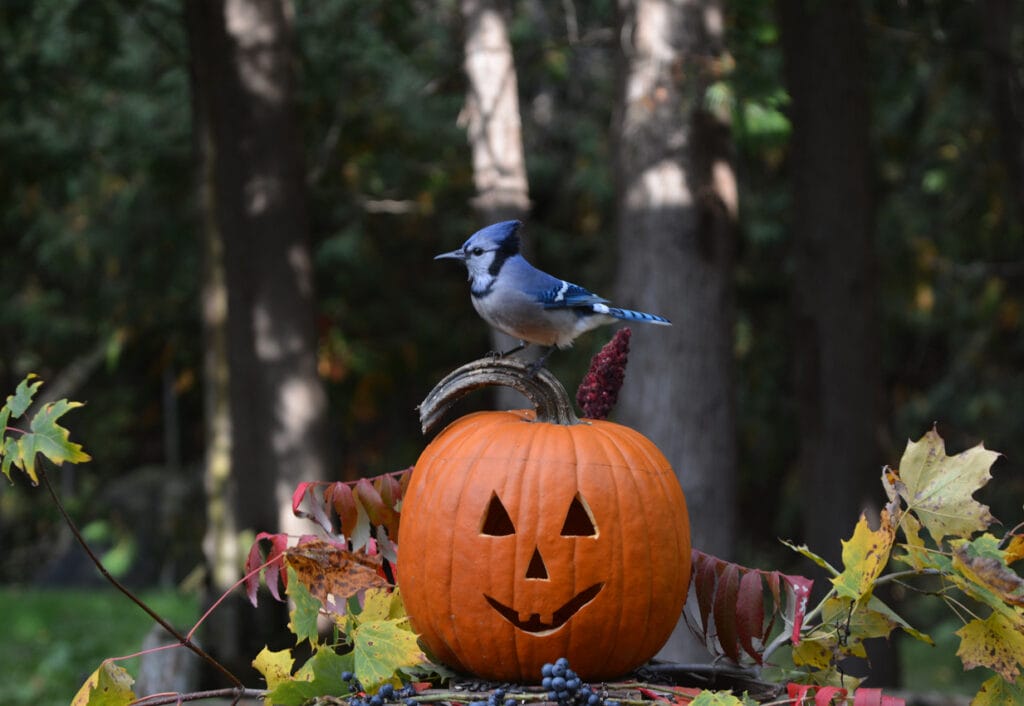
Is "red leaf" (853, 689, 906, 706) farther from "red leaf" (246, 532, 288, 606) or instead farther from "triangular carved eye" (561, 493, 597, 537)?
"red leaf" (246, 532, 288, 606)

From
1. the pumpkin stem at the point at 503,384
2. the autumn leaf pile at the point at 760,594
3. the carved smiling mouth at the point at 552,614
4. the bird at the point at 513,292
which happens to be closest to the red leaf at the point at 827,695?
the autumn leaf pile at the point at 760,594

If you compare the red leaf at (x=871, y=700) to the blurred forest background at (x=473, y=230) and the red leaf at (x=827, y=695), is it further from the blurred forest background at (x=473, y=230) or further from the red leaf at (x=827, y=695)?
the blurred forest background at (x=473, y=230)

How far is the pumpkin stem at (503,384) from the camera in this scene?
2.43m

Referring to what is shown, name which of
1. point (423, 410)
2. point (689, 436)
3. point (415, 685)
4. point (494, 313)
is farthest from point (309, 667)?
point (689, 436)

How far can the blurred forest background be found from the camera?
5.77 meters

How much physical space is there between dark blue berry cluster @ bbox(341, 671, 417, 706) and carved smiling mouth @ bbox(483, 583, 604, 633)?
291 millimetres

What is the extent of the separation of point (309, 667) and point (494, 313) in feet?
2.84

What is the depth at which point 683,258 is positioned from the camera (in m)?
5.64

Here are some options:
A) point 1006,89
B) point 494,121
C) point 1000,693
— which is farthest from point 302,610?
point 1006,89

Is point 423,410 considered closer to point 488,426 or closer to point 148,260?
point 488,426

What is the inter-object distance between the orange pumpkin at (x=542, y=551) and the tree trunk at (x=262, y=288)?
15.9 ft

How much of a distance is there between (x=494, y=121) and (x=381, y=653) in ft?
15.5

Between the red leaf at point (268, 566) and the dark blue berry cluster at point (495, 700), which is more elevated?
the red leaf at point (268, 566)

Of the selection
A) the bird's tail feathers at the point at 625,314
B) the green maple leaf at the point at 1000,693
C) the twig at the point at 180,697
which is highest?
the bird's tail feathers at the point at 625,314
